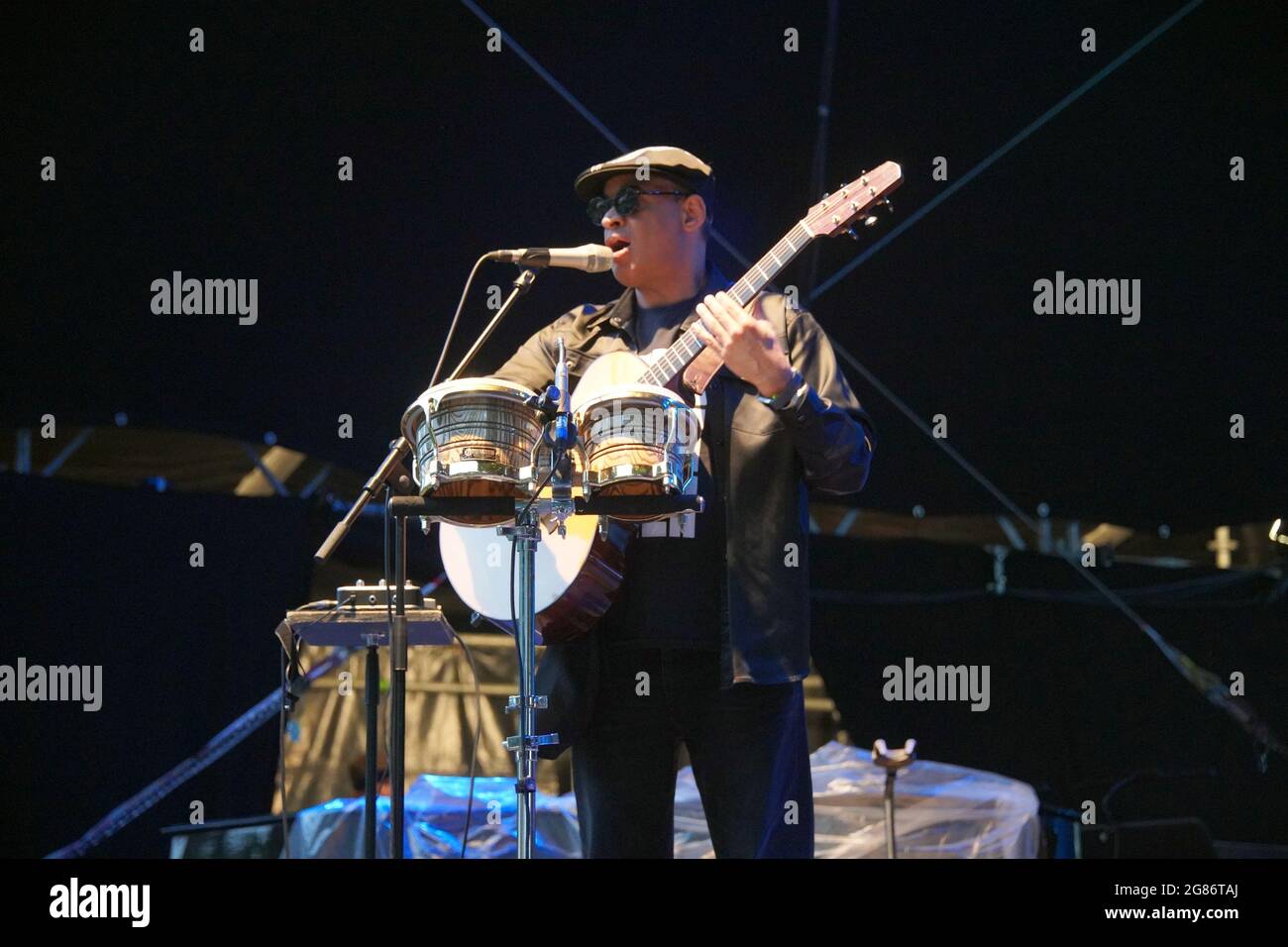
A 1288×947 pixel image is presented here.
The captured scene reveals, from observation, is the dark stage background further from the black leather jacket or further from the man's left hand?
the man's left hand

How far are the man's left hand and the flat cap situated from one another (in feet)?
2.55

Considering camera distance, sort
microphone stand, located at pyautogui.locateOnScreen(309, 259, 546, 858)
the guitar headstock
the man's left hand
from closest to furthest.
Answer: microphone stand, located at pyautogui.locateOnScreen(309, 259, 546, 858) → the man's left hand → the guitar headstock

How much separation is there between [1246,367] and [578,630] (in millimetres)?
3664

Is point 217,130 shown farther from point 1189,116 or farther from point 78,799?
point 1189,116

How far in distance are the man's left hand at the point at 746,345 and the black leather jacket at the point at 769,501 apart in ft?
0.31

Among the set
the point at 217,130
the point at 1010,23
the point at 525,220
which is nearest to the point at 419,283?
the point at 525,220

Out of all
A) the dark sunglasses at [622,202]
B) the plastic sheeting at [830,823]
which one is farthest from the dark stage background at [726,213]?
the dark sunglasses at [622,202]

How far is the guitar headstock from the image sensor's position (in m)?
4.14

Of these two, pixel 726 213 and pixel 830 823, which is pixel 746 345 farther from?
pixel 726 213

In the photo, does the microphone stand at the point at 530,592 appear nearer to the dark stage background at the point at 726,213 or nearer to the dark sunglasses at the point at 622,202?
the dark sunglasses at the point at 622,202

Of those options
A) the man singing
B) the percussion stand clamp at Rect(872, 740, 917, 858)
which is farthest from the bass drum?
the percussion stand clamp at Rect(872, 740, 917, 858)

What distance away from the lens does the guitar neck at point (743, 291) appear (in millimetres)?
3727
